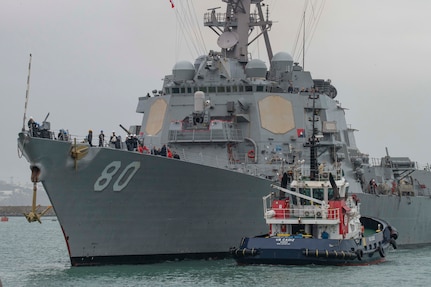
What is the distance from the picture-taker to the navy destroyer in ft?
87.6

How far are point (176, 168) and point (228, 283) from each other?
15.7 ft

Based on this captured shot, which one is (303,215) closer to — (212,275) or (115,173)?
(212,275)

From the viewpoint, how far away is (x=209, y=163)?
31.5 m


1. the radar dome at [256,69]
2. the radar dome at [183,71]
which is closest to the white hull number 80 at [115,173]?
the radar dome at [183,71]

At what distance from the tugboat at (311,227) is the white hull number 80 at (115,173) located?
3.77 m

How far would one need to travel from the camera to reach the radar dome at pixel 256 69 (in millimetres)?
34281

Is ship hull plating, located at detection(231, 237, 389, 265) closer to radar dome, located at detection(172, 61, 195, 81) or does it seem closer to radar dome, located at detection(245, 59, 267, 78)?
radar dome, located at detection(245, 59, 267, 78)

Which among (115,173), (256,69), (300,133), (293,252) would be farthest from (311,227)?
(256,69)

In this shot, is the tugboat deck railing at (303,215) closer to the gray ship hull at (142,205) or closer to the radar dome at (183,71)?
the gray ship hull at (142,205)

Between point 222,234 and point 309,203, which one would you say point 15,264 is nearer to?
point 222,234

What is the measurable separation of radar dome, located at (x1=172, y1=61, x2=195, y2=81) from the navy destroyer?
4 centimetres

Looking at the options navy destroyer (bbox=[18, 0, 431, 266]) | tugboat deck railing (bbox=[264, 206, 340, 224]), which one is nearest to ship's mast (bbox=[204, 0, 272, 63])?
navy destroyer (bbox=[18, 0, 431, 266])

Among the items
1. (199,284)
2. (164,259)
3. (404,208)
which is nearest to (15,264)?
(164,259)

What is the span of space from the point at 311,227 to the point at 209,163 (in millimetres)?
5212
